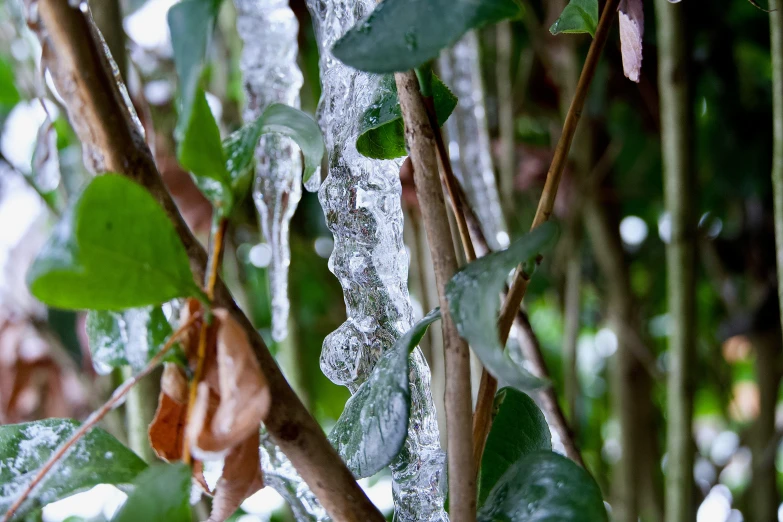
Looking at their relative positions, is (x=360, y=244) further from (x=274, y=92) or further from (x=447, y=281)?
(x=274, y=92)

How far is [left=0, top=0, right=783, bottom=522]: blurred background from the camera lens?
0.74 m

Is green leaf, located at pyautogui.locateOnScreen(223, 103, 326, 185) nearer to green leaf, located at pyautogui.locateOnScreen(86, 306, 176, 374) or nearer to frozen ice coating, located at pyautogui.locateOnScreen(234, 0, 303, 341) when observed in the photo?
green leaf, located at pyautogui.locateOnScreen(86, 306, 176, 374)

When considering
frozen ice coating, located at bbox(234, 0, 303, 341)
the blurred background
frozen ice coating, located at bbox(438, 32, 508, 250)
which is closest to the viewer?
frozen ice coating, located at bbox(234, 0, 303, 341)

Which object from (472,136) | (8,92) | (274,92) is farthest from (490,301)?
(8,92)

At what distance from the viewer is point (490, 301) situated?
0.17 meters

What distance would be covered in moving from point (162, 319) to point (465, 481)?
10cm

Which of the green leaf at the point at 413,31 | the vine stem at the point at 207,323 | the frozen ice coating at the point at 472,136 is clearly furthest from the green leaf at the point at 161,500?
the frozen ice coating at the point at 472,136

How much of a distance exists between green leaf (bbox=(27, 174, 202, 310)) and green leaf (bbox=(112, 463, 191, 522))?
4cm

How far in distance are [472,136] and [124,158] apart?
470mm

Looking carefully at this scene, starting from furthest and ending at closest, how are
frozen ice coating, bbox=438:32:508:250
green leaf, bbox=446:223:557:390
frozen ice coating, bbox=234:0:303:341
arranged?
frozen ice coating, bbox=438:32:508:250
frozen ice coating, bbox=234:0:303:341
green leaf, bbox=446:223:557:390

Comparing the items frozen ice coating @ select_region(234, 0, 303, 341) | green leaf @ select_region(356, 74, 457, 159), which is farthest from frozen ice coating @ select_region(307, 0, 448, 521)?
frozen ice coating @ select_region(234, 0, 303, 341)

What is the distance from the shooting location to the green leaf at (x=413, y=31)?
7.1 inches

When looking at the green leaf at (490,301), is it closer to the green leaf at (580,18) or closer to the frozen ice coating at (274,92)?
the green leaf at (580,18)

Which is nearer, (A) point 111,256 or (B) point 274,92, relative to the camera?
(A) point 111,256
